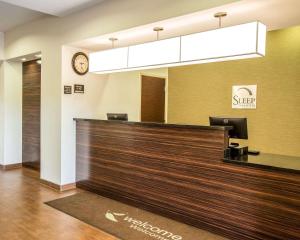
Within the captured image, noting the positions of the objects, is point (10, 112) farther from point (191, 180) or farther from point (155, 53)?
point (191, 180)

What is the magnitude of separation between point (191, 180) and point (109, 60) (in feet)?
6.43

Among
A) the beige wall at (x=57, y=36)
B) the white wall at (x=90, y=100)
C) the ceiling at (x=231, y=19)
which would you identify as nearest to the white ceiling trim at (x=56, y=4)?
the beige wall at (x=57, y=36)

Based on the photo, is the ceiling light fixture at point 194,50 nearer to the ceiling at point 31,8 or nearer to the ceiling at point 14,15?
the ceiling at point 31,8

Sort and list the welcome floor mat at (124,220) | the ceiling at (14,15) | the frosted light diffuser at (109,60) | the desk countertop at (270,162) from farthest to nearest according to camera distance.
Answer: the ceiling at (14,15)
the frosted light diffuser at (109,60)
the welcome floor mat at (124,220)
the desk countertop at (270,162)

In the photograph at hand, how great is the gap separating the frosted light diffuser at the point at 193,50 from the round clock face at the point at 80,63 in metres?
0.67

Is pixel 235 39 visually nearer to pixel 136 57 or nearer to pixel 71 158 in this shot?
pixel 136 57

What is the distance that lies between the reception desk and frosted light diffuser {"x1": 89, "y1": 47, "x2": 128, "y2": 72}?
80 cm

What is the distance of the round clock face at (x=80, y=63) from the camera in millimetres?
4502

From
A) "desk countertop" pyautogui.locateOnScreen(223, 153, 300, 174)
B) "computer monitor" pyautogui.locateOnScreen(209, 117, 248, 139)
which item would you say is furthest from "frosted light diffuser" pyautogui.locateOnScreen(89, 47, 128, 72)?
"desk countertop" pyautogui.locateOnScreen(223, 153, 300, 174)

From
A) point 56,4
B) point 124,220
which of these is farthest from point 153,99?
point 124,220

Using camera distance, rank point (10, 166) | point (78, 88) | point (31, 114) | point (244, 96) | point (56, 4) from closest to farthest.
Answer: point (56, 4) < point (78, 88) < point (244, 96) < point (31, 114) < point (10, 166)

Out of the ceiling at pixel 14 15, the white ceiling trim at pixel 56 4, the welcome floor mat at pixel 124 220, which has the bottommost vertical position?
the welcome floor mat at pixel 124 220

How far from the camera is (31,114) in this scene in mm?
5766

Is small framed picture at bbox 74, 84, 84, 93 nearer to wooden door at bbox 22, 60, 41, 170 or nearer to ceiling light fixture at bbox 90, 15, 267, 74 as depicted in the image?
ceiling light fixture at bbox 90, 15, 267, 74
